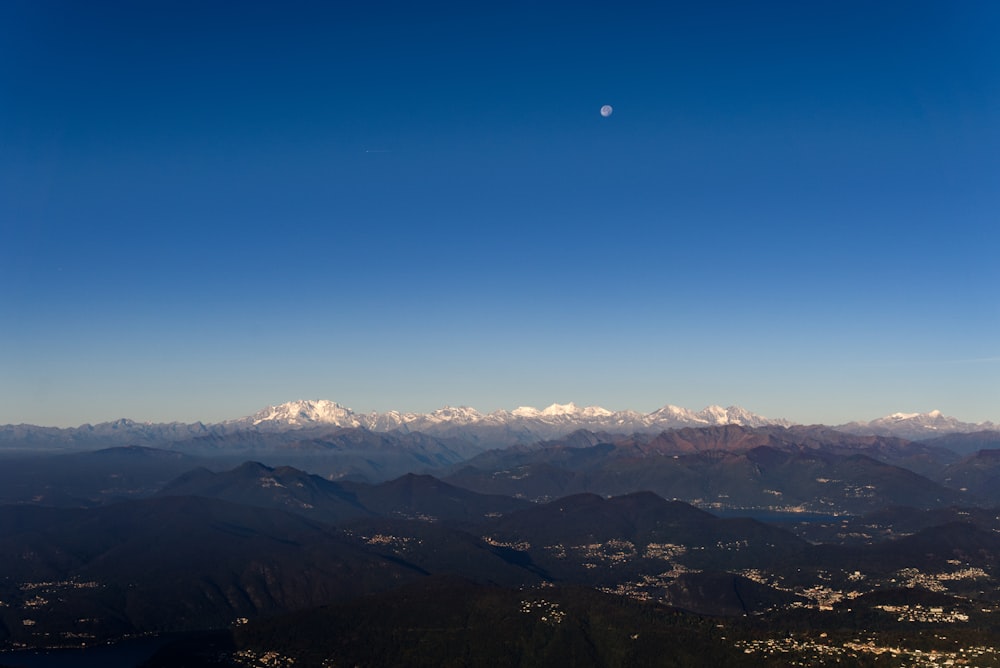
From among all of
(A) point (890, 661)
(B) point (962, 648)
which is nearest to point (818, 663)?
(A) point (890, 661)

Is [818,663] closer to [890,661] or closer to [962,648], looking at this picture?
[890,661]
